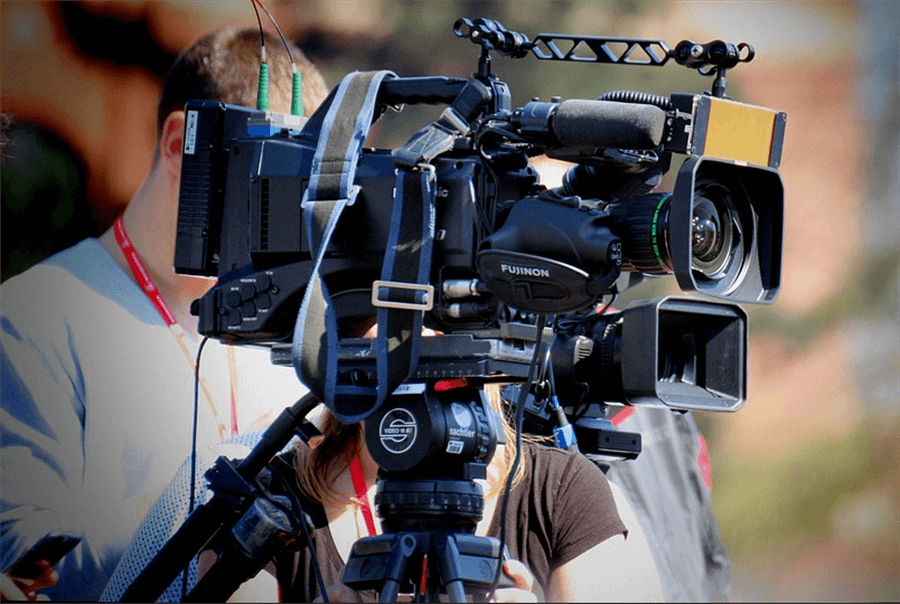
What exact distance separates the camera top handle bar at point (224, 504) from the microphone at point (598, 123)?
49cm

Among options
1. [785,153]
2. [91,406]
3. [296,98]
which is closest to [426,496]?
[296,98]

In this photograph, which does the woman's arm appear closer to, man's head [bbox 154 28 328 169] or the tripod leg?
the tripod leg

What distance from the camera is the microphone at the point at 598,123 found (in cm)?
139

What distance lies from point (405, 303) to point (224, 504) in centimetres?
41

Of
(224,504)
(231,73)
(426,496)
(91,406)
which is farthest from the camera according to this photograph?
(231,73)

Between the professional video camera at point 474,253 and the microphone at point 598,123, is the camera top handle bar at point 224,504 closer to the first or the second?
the professional video camera at point 474,253

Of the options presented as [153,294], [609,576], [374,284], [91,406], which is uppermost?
[374,284]

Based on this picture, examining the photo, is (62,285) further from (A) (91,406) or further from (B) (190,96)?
(B) (190,96)

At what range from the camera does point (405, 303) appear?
4.92ft

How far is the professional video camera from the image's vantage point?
1.42 m

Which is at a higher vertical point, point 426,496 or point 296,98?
point 296,98

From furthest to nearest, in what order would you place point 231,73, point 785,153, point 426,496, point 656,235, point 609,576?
1. point 785,153
2. point 231,73
3. point 609,576
4. point 426,496
5. point 656,235

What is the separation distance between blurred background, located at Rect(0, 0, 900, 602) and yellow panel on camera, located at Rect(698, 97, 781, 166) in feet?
3.55

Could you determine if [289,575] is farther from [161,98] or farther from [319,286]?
[161,98]
